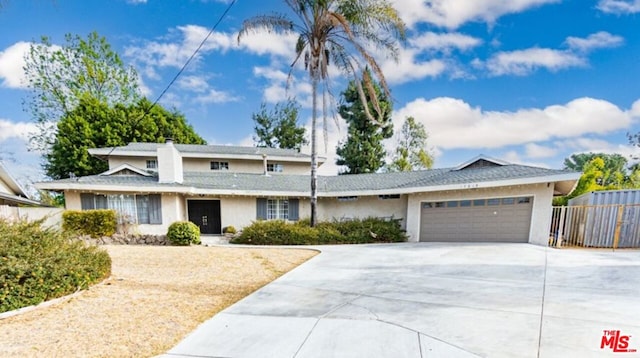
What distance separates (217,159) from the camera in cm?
1802

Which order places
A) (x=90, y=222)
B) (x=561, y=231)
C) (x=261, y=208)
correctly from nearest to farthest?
(x=561, y=231)
(x=90, y=222)
(x=261, y=208)

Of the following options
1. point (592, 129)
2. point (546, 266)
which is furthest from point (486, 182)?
point (592, 129)

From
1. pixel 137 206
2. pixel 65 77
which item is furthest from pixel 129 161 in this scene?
pixel 65 77

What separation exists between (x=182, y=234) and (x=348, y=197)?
8227mm

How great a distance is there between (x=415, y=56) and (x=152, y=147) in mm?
17358

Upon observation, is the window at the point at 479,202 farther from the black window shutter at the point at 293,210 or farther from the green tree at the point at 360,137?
the green tree at the point at 360,137

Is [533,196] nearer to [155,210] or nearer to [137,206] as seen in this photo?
[155,210]

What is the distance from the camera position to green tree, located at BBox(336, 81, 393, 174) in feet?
76.3

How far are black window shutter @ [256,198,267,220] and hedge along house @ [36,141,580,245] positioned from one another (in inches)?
2.1

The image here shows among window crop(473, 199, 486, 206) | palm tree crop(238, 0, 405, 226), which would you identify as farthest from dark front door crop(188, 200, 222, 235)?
window crop(473, 199, 486, 206)

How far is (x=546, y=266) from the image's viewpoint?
21.9ft

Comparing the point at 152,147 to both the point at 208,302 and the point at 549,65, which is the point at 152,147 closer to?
the point at 208,302

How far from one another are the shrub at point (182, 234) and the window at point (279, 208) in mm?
3546

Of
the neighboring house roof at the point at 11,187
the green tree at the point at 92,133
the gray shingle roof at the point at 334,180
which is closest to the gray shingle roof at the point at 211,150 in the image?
the gray shingle roof at the point at 334,180
